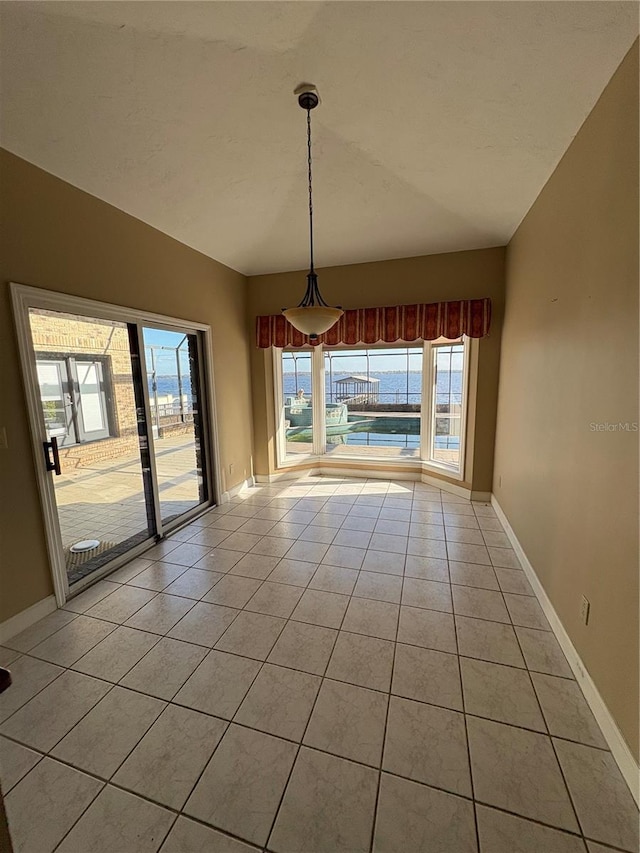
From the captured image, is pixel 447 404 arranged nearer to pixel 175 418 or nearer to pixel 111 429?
pixel 175 418

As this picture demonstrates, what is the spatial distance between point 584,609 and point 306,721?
4.61ft

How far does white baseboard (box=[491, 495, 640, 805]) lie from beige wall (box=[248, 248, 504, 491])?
5.75 ft

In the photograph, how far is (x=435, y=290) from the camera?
3.97 metres

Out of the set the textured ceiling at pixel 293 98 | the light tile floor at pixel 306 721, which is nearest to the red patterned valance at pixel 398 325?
the textured ceiling at pixel 293 98

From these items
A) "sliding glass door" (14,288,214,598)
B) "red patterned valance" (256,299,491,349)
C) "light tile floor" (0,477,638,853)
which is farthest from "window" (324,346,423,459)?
"light tile floor" (0,477,638,853)

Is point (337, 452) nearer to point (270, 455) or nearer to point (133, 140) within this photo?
point (270, 455)

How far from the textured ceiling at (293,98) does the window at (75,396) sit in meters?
1.17

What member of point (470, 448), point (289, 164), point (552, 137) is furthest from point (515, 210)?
point (470, 448)

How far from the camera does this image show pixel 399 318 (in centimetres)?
407

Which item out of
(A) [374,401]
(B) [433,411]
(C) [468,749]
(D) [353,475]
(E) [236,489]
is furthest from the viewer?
(D) [353,475]

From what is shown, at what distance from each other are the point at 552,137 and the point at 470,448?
2784mm

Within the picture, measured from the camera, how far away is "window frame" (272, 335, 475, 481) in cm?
421

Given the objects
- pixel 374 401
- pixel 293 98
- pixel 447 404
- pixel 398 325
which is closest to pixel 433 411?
pixel 447 404

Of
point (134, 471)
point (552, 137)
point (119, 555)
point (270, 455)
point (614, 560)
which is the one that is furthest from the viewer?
point (270, 455)
